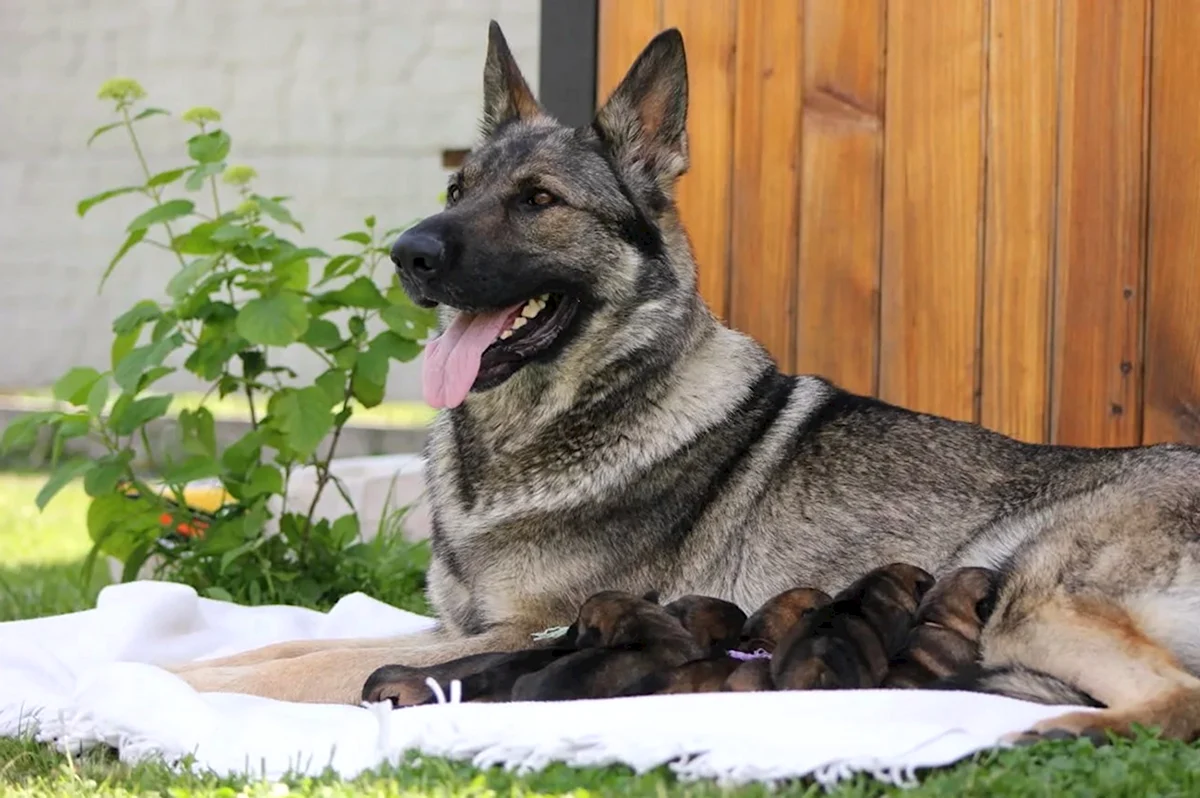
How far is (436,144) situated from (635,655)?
19.2 feet

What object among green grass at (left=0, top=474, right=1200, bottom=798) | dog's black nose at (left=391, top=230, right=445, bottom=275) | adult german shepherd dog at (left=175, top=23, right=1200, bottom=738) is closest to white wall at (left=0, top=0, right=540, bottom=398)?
adult german shepherd dog at (left=175, top=23, right=1200, bottom=738)

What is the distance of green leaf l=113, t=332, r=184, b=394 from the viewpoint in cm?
448

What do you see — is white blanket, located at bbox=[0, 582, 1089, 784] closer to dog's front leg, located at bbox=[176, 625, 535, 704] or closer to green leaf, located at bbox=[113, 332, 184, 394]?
dog's front leg, located at bbox=[176, 625, 535, 704]

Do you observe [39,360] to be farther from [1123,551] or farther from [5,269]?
[1123,551]

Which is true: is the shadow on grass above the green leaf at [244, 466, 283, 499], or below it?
below

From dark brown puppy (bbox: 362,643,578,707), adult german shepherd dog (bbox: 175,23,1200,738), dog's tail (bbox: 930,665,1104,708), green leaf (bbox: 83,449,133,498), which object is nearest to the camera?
dog's tail (bbox: 930,665,1104,708)

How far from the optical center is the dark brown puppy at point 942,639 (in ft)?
10.2

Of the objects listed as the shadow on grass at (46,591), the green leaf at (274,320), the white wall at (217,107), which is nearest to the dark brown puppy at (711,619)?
the green leaf at (274,320)

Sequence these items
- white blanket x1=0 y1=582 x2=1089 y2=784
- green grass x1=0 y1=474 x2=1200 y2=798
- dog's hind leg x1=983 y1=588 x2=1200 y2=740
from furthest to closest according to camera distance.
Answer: dog's hind leg x1=983 y1=588 x2=1200 y2=740 → white blanket x1=0 y1=582 x2=1089 y2=784 → green grass x1=0 y1=474 x2=1200 y2=798

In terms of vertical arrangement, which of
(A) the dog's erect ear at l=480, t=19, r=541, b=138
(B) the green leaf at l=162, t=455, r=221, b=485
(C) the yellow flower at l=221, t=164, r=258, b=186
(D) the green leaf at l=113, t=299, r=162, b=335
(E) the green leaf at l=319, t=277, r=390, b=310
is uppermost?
(A) the dog's erect ear at l=480, t=19, r=541, b=138

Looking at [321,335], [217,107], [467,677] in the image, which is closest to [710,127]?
[321,335]

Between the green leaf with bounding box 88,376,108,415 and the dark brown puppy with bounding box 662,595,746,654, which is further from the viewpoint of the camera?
the green leaf with bounding box 88,376,108,415

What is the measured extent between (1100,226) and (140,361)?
3119 mm

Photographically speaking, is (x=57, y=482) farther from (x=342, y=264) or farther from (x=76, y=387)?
(x=342, y=264)
